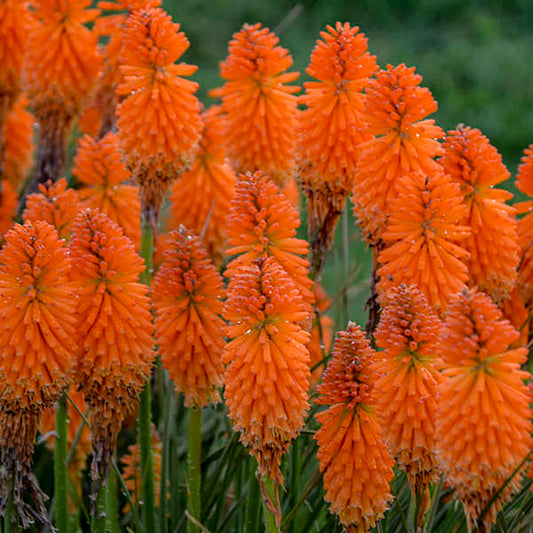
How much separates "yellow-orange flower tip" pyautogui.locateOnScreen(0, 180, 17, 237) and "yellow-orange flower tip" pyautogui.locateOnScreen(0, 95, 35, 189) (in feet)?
1.41

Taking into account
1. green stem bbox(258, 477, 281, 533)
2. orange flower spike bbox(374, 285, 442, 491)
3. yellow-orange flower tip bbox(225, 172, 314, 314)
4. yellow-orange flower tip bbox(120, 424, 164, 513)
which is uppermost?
yellow-orange flower tip bbox(225, 172, 314, 314)

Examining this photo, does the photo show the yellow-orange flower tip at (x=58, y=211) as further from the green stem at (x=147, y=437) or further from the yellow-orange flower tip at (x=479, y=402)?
the yellow-orange flower tip at (x=479, y=402)

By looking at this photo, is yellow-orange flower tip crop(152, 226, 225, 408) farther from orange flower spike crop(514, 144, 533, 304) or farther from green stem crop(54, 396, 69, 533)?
orange flower spike crop(514, 144, 533, 304)

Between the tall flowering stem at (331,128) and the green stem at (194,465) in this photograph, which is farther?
the tall flowering stem at (331,128)

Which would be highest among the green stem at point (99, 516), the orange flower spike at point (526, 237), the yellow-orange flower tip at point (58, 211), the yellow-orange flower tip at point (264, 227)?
the orange flower spike at point (526, 237)

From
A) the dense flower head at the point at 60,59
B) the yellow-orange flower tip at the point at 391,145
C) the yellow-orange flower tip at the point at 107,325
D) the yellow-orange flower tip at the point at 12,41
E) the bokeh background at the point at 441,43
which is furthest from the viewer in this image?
the bokeh background at the point at 441,43

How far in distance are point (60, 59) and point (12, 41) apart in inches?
21.6

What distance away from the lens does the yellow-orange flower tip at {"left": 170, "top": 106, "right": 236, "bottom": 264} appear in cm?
378

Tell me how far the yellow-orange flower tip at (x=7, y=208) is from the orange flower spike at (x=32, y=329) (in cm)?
176

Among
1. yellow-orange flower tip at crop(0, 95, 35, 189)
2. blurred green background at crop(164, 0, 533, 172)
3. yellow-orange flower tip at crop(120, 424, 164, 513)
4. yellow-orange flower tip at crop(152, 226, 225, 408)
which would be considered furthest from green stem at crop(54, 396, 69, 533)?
blurred green background at crop(164, 0, 533, 172)

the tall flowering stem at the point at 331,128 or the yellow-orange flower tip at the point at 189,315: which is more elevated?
the tall flowering stem at the point at 331,128

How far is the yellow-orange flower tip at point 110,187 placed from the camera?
3533 mm

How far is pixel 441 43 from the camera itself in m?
10.8

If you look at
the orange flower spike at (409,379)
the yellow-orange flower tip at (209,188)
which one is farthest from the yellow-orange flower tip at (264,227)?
the yellow-orange flower tip at (209,188)
